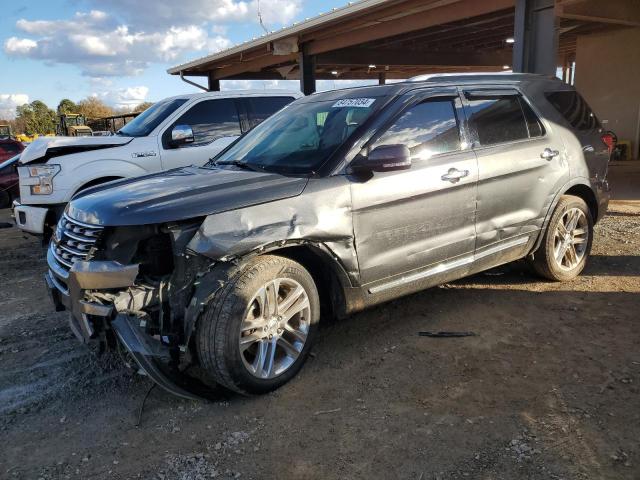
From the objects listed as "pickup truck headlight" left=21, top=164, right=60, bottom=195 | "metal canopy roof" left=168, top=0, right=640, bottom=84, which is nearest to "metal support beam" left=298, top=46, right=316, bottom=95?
"metal canopy roof" left=168, top=0, right=640, bottom=84

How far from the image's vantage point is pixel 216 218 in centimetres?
305

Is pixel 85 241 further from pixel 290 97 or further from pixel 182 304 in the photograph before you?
pixel 290 97

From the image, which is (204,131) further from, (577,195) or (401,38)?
(401,38)

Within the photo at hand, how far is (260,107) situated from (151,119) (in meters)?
1.55

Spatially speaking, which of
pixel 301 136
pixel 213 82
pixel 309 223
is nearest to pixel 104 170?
pixel 301 136

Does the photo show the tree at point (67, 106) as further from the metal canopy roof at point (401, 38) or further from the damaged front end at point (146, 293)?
the damaged front end at point (146, 293)

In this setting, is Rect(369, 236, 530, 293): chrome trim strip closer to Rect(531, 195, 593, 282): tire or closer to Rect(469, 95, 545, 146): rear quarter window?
Rect(531, 195, 593, 282): tire

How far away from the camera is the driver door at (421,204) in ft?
11.9

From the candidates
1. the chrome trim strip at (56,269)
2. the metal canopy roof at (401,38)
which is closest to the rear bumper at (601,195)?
the metal canopy roof at (401,38)

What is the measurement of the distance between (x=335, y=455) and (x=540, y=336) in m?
2.05

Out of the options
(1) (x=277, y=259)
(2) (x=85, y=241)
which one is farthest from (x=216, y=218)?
(2) (x=85, y=241)

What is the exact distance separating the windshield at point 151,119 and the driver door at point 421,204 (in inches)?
174

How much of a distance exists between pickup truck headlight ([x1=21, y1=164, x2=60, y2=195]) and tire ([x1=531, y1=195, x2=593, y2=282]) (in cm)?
547

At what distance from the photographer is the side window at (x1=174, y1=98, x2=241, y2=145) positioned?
287 inches
